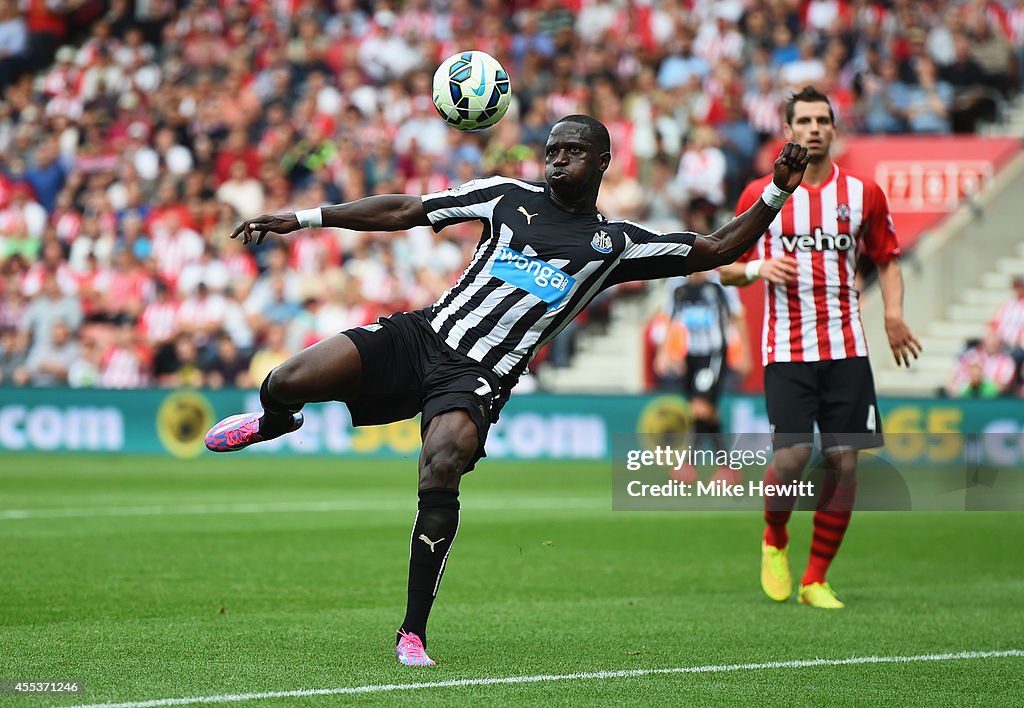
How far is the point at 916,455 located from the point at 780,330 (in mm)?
A: 8996

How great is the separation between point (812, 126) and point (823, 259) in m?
0.72

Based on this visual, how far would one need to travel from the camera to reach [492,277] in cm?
677

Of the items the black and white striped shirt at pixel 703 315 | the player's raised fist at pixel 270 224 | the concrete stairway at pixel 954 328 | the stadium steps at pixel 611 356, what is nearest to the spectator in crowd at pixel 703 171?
the stadium steps at pixel 611 356

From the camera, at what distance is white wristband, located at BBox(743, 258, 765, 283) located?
26.5ft

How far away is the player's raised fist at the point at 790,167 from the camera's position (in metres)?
6.64

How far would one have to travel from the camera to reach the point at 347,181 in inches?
873

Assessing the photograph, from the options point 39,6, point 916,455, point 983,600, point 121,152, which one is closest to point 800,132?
point 983,600

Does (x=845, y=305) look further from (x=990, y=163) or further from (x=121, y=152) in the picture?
(x=121, y=152)

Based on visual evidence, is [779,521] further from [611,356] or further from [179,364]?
[179,364]

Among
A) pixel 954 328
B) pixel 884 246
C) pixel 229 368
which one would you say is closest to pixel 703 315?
pixel 954 328

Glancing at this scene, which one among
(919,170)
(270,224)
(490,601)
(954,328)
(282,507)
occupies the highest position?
(919,170)

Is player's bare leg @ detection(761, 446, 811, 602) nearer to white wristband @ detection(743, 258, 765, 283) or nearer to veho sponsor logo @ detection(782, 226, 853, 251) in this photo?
white wristband @ detection(743, 258, 765, 283)

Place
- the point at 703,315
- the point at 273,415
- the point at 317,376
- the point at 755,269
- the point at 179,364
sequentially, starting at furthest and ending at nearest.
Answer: the point at 179,364
the point at 703,315
the point at 755,269
the point at 273,415
the point at 317,376

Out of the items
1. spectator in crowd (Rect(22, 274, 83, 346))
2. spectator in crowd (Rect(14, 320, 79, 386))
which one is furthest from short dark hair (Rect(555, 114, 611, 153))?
spectator in crowd (Rect(22, 274, 83, 346))
